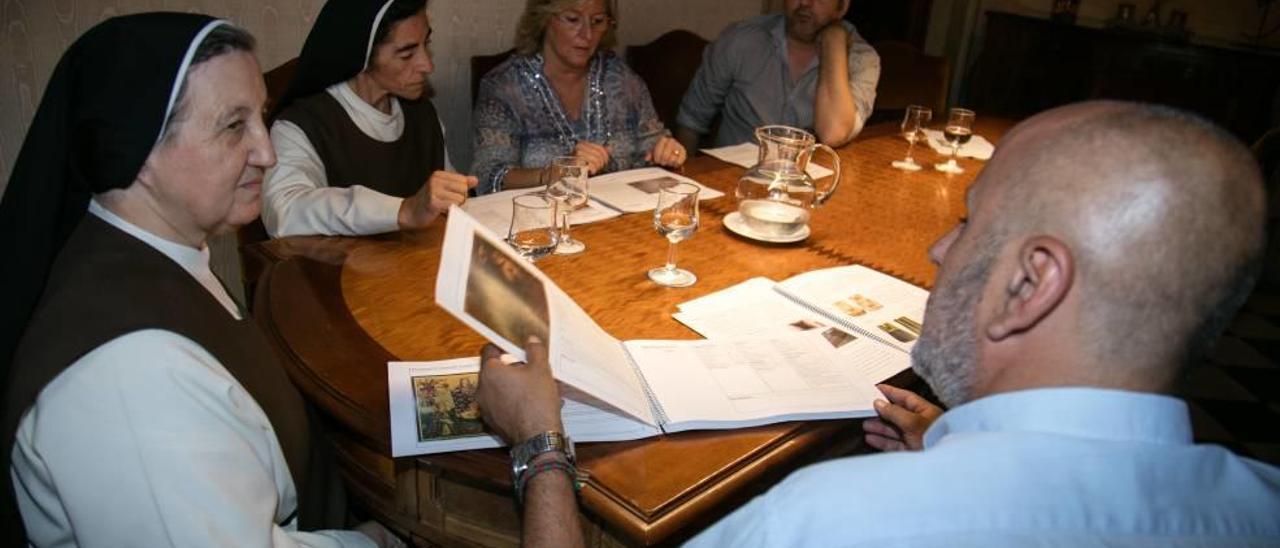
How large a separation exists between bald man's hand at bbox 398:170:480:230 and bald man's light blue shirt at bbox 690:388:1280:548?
44.1 inches

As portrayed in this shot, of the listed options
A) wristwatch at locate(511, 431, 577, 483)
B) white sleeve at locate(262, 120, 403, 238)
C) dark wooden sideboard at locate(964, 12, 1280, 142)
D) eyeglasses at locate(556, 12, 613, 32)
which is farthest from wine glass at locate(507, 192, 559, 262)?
dark wooden sideboard at locate(964, 12, 1280, 142)

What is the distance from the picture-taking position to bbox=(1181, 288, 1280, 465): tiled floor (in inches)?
118

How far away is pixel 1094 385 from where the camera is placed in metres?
0.81

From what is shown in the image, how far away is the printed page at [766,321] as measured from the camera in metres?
1.39

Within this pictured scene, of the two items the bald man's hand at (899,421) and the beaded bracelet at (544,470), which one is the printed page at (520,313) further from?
the bald man's hand at (899,421)

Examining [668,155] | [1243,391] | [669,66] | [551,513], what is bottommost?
[1243,391]

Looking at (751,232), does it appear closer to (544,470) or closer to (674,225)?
(674,225)

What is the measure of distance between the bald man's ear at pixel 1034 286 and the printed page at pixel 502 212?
1164 mm

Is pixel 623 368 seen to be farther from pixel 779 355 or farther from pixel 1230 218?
pixel 1230 218

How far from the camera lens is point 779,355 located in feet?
4.44

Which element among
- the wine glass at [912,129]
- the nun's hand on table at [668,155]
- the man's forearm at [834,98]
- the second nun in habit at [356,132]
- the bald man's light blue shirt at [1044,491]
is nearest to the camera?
the bald man's light blue shirt at [1044,491]

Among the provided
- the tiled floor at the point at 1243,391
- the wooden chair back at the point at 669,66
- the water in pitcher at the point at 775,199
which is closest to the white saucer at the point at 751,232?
the water in pitcher at the point at 775,199

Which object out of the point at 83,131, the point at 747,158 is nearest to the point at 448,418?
the point at 83,131

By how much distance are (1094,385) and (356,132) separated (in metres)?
1.95
